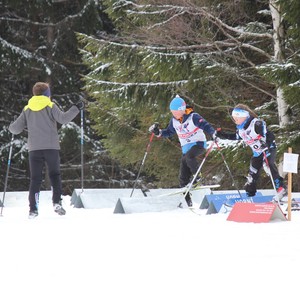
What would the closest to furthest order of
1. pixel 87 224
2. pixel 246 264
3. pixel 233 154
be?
1. pixel 246 264
2. pixel 87 224
3. pixel 233 154

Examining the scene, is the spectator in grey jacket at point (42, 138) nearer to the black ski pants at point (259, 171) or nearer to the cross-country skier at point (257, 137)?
the cross-country skier at point (257, 137)

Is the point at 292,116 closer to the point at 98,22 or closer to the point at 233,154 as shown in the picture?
the point at 233,154

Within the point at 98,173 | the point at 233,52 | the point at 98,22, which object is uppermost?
the point at 98,22

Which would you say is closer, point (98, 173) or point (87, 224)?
point (87, 224)

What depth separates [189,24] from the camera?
18031mm

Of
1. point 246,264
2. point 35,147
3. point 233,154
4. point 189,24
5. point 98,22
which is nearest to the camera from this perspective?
point 246,264

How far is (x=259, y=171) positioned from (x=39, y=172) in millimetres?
3094

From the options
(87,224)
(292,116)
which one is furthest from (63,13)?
(87,224)

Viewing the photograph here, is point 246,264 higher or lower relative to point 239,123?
lower

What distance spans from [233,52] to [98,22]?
1122 cm

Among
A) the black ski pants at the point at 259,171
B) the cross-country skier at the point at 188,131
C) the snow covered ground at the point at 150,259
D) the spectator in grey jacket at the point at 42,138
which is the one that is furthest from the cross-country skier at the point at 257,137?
the spectator in grey jacket at the point at 42,138

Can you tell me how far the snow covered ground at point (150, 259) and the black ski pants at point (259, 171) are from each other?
150 cm

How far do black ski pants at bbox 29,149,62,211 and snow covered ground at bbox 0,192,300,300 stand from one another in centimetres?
95

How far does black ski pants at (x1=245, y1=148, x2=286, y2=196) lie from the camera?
10898 mm
